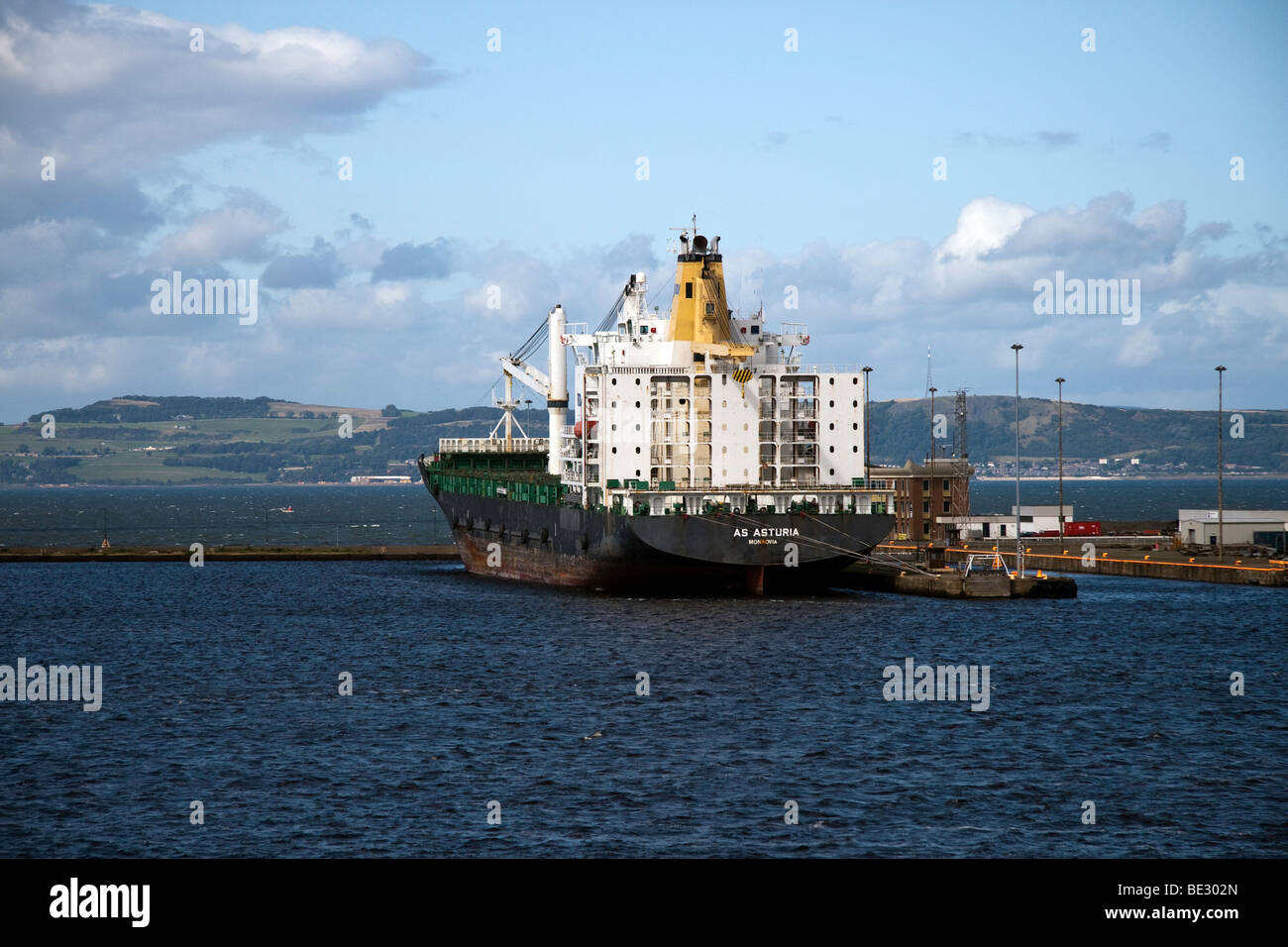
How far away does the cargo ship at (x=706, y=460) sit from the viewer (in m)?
64.3

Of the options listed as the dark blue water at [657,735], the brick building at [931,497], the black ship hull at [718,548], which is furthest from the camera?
the brick building at [931,497]

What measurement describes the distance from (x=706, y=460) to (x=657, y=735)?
32824 mm

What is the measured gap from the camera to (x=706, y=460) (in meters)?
69.1

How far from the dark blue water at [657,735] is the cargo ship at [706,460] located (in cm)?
248

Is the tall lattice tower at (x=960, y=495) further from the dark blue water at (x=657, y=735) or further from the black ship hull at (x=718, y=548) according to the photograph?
the black ship hull at (x=718, y=548)

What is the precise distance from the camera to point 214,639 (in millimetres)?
61562

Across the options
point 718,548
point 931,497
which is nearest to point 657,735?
point 718,548

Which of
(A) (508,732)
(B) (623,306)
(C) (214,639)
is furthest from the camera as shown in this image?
(B) (623,306)

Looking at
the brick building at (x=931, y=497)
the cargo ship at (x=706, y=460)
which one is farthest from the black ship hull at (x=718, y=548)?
the brick building at (x=931, y=497)

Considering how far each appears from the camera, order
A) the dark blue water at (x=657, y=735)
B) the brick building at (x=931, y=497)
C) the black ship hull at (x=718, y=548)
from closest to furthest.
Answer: the dark blue water at (x=657, y=735)
the black ship hull at (x=718, y=548)
the brick building at (x=931, y=497)
